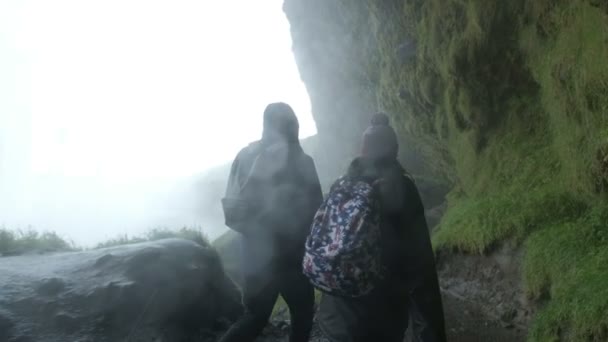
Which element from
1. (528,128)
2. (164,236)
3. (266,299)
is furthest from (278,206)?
(528,128)

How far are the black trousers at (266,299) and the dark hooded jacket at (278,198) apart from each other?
0.10 m

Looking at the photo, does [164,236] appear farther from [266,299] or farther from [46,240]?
[266,299]

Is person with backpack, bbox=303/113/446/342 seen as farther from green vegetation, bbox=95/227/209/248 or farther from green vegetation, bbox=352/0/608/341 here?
green vegetation, bbox=95/227/209/248

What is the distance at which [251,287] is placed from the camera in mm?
4516

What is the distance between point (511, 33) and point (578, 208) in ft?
12.8

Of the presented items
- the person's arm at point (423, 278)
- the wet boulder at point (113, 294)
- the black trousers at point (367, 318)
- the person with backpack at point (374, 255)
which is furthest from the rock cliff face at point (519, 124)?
the wet boulder at point (113, 294)

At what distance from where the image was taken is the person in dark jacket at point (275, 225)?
4.52m

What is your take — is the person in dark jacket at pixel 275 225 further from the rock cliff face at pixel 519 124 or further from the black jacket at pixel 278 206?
the rock cliff face at pixel 519 124

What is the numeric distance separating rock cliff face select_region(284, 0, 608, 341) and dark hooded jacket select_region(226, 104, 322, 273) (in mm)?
2802

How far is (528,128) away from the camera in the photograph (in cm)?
889

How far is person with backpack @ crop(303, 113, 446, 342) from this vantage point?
3082mm

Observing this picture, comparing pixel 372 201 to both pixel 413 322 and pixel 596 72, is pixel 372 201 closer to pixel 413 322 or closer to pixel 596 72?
pixel 413 322

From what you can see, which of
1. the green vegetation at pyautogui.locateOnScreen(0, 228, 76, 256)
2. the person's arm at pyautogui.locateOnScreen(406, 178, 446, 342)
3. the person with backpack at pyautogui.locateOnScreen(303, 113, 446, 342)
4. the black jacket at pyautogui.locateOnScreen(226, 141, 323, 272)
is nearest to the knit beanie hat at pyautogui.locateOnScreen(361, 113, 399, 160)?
the person with backpack at pyautogui.locateOnScreen(303, 113, 446, 342)

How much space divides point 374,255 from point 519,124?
23.6ft
